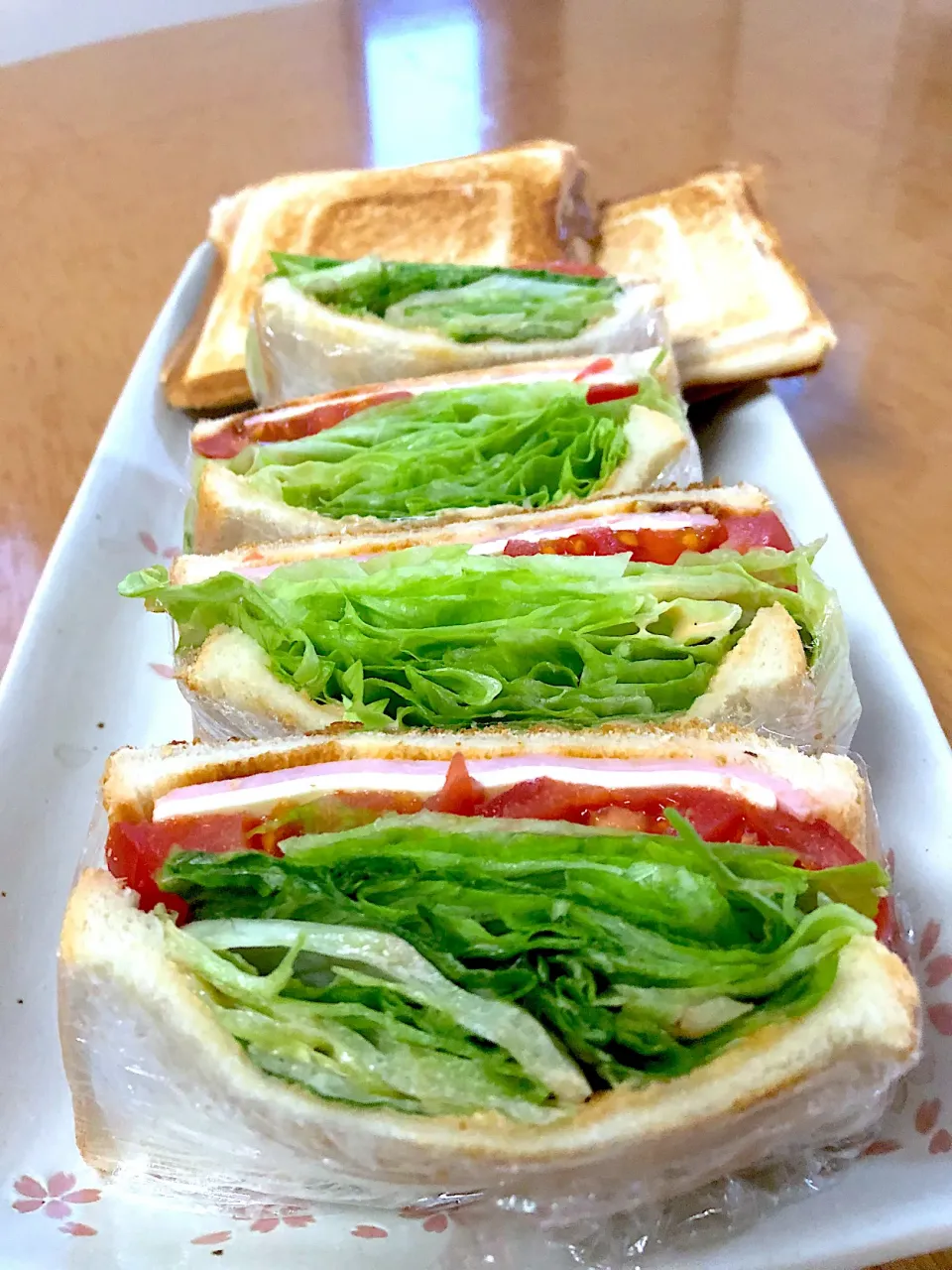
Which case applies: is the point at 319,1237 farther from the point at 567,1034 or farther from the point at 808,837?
the point at 808,837

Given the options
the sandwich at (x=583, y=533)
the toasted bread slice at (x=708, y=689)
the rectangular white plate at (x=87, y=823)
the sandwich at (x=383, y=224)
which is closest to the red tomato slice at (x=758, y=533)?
the sandwich at (x=583, y=533)

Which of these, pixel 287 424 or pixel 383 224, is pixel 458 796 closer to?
pixel 287 424

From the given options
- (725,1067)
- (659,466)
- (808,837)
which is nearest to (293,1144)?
(725,1067)

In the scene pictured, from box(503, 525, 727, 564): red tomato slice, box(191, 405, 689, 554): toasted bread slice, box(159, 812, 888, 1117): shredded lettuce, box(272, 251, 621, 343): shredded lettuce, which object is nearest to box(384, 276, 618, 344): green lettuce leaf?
box(272, 251, 621, 343): shredded lettuce

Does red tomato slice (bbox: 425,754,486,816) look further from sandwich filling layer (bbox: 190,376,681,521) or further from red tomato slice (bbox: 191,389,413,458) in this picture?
red tomato slice (bbox: 191,389,413,458)

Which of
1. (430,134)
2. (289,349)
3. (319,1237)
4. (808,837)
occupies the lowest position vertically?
(319,1237)

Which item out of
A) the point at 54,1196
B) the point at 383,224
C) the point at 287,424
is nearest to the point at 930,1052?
the point at 54,1196
